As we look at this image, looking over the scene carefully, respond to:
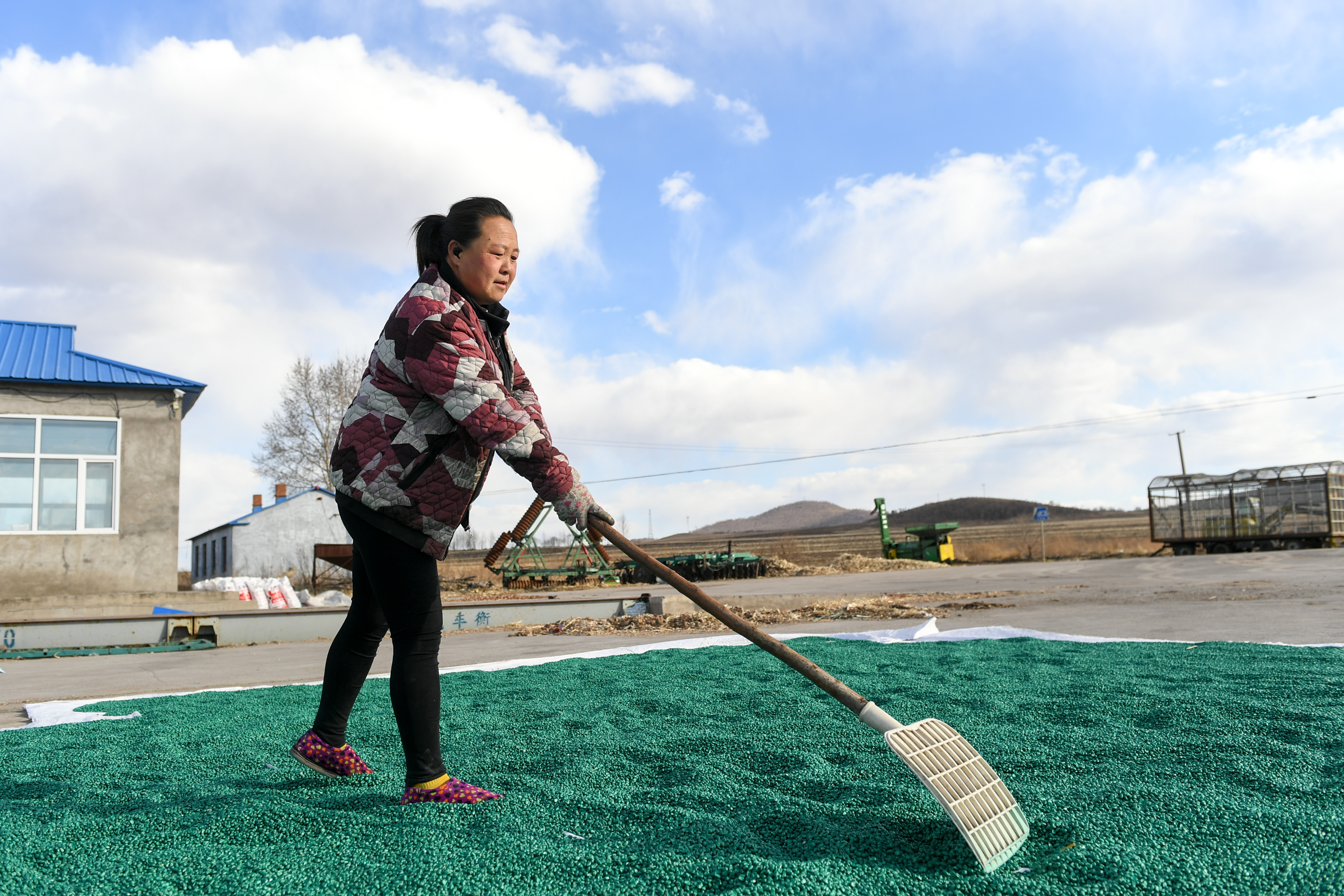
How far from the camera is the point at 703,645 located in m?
5.26

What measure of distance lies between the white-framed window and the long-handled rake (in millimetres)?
11723

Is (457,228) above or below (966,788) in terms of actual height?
above

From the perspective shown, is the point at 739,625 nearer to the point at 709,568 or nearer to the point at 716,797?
the point at 716,797

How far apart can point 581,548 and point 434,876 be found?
59.8 feet

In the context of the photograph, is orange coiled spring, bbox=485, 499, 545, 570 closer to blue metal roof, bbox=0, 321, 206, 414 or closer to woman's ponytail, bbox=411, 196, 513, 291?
blue metal roof, bbox=0, 321, 206, 414

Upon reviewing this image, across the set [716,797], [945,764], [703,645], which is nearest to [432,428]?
[716,797]

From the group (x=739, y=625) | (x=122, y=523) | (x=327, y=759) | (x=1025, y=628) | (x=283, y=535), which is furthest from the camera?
(x=283, y=535)

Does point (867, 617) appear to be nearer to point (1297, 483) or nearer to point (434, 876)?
point (434, 876)

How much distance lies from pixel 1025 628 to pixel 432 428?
17.6ft

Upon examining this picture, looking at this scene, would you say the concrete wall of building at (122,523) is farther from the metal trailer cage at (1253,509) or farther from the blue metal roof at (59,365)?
the metal trailer cage at (1253,509)

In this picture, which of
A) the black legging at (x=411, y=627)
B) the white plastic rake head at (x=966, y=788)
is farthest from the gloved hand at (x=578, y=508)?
the white plastic rake head at (x=966, y=788)

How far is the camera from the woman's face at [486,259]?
1969 millimetres

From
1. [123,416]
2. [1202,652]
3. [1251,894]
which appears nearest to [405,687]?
[1251,894]

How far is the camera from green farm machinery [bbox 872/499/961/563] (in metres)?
25.8
